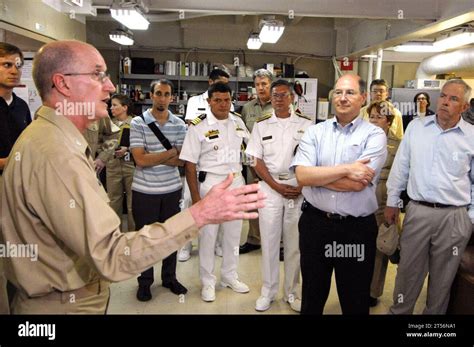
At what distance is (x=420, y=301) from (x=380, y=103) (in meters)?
1.64

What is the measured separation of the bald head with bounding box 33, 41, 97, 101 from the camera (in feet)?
4.32

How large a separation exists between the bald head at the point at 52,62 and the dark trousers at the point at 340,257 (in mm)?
1533

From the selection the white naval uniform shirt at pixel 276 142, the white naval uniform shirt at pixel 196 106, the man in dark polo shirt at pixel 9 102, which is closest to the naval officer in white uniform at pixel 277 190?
the white naval uniform shirt at pixel 276 142

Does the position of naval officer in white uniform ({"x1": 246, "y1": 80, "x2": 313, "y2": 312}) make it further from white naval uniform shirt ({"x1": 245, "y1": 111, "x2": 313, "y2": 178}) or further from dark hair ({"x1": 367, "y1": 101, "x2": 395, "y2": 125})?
dark hair ({"x1": 367, "y1": 101, "x2": 395, "y2": 125})

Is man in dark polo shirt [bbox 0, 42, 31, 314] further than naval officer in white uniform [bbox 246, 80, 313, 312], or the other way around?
naval officer in white uniform [bbox 246, 80, 313, 312]

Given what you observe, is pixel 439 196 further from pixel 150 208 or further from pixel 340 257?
pixel 150 208

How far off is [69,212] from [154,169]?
186cm

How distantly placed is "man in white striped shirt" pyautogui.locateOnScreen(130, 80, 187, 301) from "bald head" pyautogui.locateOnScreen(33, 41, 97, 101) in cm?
162

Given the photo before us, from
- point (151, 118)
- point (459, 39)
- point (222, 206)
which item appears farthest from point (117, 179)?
point (459, 39)

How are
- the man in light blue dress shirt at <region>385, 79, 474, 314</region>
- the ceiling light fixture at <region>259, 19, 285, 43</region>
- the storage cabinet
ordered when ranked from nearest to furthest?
the man in light blue dress shirt at <region>385, 79, 474, 314</region>
the ceiling light fixture at <region>259, 19, 285, 43</region>
the storage cabinet

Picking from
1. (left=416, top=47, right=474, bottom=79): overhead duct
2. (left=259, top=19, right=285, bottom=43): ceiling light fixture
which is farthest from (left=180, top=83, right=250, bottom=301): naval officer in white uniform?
(left=416, top=47, right=474, bottom=79): overhead duct

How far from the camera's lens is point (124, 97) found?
4.18 meters

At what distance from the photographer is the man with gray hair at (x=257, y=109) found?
404 cm

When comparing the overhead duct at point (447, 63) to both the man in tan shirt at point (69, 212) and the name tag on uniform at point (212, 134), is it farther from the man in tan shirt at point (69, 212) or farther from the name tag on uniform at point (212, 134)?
the man in tan shirt at point (69, 212)
